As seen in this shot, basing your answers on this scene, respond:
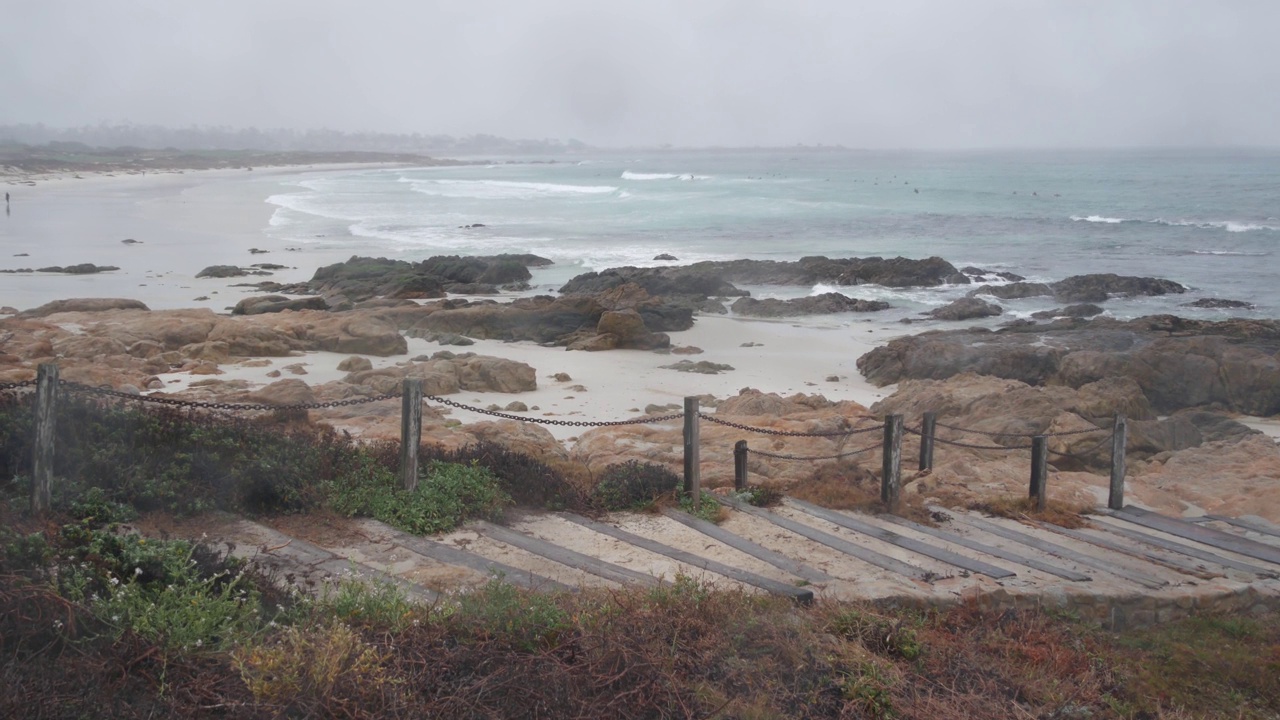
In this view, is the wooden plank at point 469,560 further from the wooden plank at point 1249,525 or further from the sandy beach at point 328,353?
the wooden plank at point 1249,525

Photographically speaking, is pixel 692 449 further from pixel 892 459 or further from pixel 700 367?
pixel 700 367

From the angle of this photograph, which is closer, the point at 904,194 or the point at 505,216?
the point at 505,216

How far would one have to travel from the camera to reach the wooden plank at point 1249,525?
8969 mm

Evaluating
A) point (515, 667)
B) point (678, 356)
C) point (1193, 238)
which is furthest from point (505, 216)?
point (515, 667)

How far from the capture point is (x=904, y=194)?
80.3 m

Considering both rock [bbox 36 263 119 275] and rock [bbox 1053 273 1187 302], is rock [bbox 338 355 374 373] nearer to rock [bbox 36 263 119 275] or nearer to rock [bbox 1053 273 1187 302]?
rock [bbox 36 263 119 275]

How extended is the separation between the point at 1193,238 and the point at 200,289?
4244cm

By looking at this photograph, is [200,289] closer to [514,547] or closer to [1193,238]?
[514,547]

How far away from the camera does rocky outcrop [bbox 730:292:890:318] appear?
26234mm

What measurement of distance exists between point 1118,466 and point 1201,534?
3.11ft

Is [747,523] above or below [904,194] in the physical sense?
below

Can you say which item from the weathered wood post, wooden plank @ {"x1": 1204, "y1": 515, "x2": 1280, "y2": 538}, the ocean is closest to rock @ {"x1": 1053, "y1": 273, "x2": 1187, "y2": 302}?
the ocean

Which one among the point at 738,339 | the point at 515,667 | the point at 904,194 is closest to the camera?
the point at 515,667

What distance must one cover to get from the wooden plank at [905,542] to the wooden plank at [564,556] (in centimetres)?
233
